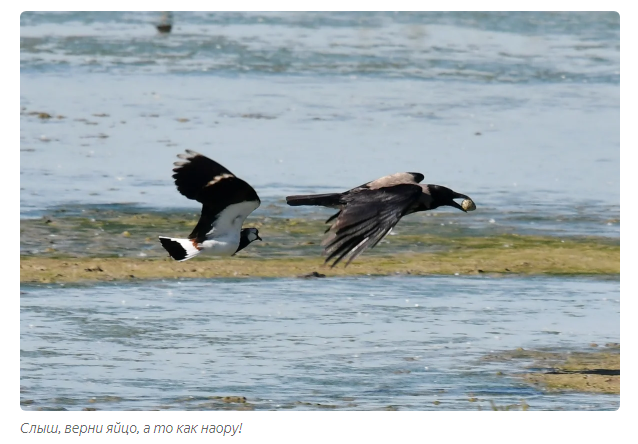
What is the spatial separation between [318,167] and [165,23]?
32.5 ft

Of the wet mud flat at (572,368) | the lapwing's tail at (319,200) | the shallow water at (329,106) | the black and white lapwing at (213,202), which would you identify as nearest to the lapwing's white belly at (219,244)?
the black and white lapwing at (213,202)

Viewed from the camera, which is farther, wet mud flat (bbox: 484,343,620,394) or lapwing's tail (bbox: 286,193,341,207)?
wet mud flat (bbox: 484,343,620,394)

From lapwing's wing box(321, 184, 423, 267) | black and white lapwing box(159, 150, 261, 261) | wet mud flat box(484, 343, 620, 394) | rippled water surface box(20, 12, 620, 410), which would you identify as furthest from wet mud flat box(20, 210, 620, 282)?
lapwing's wing box(321, 184, 423, 267)

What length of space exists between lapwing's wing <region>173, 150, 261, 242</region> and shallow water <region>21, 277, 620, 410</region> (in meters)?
1.02

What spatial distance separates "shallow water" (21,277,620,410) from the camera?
8719 millimetres

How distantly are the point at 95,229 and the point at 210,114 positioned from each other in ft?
16.8

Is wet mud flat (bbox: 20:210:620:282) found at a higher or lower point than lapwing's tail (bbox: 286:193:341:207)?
lower

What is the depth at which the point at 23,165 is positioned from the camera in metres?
14.9

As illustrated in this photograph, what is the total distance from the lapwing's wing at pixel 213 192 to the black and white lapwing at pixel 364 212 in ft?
1.22

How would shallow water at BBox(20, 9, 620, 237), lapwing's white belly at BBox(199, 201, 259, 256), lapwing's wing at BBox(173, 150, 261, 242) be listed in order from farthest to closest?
shallow water at BBox(20, 9, 620, 237) → lapwing's white belly at BBox(199, 201, 259, 256) → lapwing's wing at BBox(173, 150, 261, 242)

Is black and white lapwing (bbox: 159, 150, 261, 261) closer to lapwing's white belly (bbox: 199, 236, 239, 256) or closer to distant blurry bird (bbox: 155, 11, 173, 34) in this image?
lapwing's white belly (bbox: 199, 236, 239, 256)

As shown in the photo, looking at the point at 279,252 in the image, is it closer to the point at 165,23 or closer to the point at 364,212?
the point at 364,212

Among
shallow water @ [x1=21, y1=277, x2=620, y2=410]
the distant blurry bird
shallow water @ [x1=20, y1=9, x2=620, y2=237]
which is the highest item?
shallow water @ [x1=21, y1=277, x2=620, y2=410]

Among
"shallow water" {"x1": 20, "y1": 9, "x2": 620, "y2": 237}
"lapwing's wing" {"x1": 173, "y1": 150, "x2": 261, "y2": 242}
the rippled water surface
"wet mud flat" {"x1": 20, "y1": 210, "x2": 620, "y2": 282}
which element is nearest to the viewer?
"lapwing's wing" {"x1": 173, "y1": 150, "x2": 261, "y2": 242}
